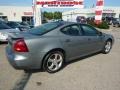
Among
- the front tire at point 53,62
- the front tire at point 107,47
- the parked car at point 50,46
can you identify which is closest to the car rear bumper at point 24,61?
the parked car at point 50,46

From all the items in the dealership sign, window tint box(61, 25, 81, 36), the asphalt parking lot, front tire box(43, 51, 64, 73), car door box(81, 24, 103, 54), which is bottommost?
the asphalt parking lot

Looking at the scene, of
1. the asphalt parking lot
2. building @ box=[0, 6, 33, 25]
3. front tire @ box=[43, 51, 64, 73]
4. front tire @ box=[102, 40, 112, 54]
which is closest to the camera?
the asphalt parking lot

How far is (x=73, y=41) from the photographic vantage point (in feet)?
21.1

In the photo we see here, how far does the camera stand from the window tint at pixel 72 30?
20.9 ft

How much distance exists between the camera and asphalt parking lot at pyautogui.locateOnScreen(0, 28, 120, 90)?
4.95 meters

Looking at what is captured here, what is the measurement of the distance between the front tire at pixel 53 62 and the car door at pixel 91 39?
1.31m

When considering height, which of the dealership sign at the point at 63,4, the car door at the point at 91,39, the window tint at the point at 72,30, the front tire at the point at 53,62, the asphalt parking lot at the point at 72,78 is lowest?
the asphalt parking lot at the point at 72,78

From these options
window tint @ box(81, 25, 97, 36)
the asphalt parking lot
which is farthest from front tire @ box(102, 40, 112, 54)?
the asphalt parking lot

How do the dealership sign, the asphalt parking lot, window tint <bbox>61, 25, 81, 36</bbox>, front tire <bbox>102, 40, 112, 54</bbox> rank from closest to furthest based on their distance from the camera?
1. the asphalt parking lot
2. window tint <bbox>61, 25, 81, 36</bbox>
3. front tire <bbox>102, 40, 112, 54</bbox>
4. the dealership sign

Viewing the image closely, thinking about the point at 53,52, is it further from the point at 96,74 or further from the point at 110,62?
the point at 110,62

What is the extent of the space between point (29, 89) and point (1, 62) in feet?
9.25

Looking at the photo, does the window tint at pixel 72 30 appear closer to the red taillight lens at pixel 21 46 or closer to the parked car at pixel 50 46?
the parked car at pixel 50 46

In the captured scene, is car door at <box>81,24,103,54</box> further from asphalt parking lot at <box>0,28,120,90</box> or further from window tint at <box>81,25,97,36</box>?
asphalt parking lot at <box>0,28,120,90</box>

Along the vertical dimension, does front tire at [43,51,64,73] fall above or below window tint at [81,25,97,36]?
below
